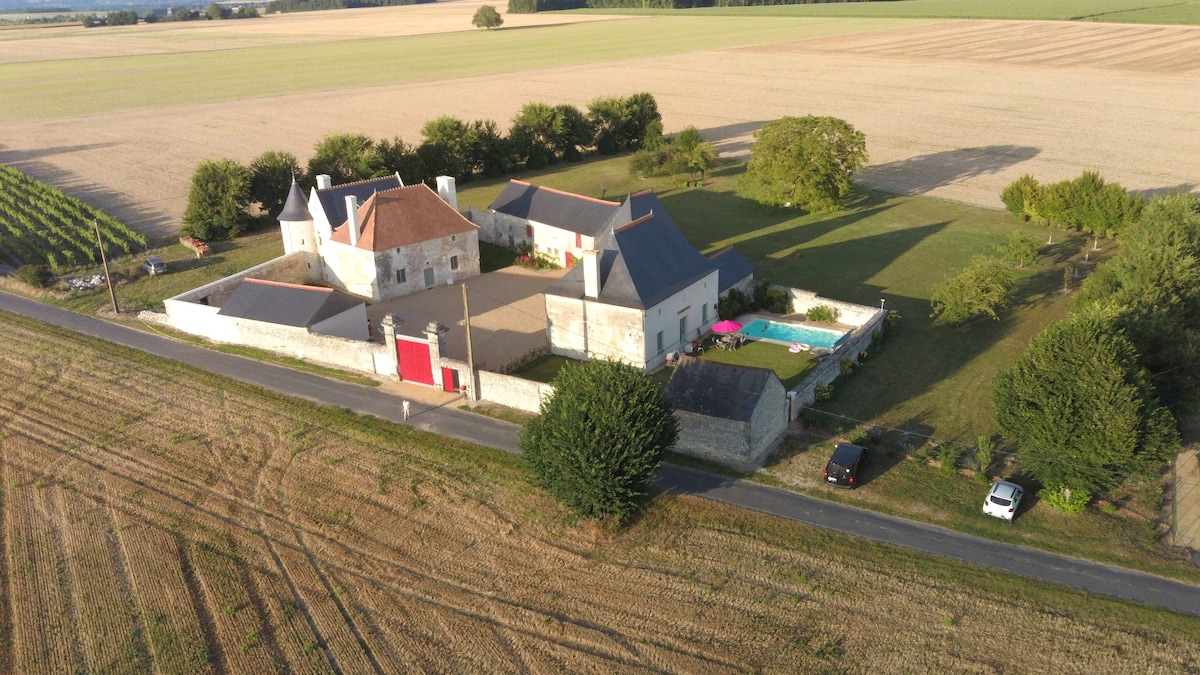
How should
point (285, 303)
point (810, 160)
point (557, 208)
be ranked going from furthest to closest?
point (810, 160) → point (557, 208) → point (285, 303)

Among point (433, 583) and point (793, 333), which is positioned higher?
point (793, 333)

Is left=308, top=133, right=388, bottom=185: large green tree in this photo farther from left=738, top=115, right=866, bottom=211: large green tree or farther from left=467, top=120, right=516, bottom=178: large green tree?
left=738, top=115, right=866, bottom=211: large green tree

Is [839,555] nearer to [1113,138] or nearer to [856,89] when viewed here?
[1113,138]

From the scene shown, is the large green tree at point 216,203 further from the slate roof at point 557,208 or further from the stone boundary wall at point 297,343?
the slate roof at point 557,208

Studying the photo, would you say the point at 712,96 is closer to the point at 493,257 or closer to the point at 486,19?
the point at 493,257

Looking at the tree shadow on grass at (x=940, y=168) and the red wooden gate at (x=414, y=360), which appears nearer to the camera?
the red wooden gate at (x=414, y=360)

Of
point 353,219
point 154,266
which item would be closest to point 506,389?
point 353,219

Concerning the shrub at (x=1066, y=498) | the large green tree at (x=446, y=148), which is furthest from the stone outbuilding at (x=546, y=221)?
the shrub at (x=1066, y=498)
